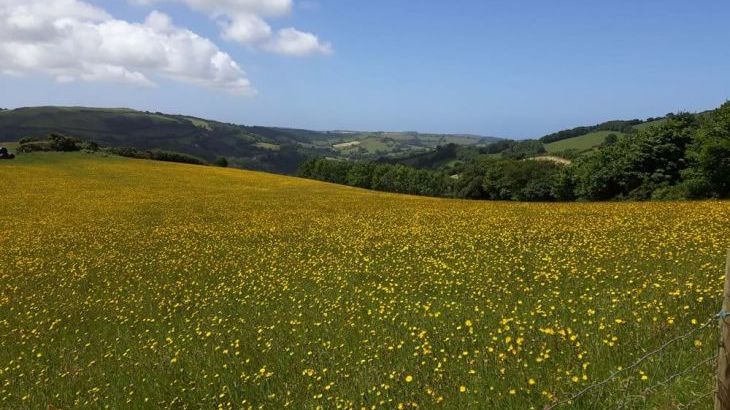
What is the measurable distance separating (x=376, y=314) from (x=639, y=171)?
63283 millimetres

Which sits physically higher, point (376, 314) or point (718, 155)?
point (718, 155)

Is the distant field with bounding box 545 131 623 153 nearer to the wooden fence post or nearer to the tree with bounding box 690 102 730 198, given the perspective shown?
the tree with bounding box 690 102 730 198

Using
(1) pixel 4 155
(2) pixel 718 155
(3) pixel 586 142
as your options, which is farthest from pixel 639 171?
(3) pixel 586 142

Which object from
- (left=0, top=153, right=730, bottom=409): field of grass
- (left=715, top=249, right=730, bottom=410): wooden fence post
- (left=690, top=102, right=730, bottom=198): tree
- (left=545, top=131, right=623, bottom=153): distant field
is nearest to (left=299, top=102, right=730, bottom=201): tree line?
(left=690, top=102, right=730, bottom=198): tree

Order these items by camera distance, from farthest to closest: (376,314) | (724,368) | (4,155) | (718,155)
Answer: (4,155), (718,155), (376,314), (724,368)

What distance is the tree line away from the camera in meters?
45.7

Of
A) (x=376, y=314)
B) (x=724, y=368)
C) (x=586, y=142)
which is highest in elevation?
(x=586, y=142)

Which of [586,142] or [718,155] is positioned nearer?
[718,155]

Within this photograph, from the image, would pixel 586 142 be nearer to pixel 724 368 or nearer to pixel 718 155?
pixel 718 155

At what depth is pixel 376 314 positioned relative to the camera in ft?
38.0

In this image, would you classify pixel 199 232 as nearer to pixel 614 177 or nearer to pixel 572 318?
pixel 572 318

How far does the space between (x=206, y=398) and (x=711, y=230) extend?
16.7m

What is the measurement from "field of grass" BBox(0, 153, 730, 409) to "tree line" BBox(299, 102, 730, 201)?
2940 centimetres

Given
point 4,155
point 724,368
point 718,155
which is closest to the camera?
point 724,368
